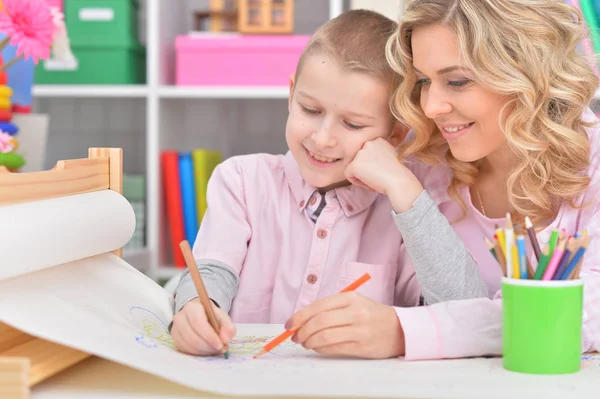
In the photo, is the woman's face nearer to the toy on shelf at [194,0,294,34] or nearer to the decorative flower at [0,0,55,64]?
the decorative flower at [0,0,55,64]

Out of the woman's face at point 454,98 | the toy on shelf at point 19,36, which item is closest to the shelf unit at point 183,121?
the toy on shelf at point 19,36

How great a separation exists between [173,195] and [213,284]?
1.24 m

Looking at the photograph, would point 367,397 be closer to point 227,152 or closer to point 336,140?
point 336,140

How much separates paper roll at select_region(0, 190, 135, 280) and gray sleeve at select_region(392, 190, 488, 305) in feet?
1.21

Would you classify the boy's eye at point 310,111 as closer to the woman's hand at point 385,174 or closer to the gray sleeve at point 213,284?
the woman's hand at point 385,174

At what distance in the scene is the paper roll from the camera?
0.74 m

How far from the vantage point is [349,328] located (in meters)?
0.85

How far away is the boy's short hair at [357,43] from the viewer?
1.19m

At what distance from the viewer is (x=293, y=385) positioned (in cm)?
71

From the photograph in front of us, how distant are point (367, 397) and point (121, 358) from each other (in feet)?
0.72

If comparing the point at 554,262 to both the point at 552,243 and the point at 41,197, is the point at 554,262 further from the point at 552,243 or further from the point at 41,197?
the point at 41,197

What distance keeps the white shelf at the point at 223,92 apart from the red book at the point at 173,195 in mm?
176

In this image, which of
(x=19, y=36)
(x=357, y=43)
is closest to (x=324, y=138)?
(x=357, y=43)

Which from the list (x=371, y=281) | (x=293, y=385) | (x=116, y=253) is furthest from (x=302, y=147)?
(x=293, y=385)
